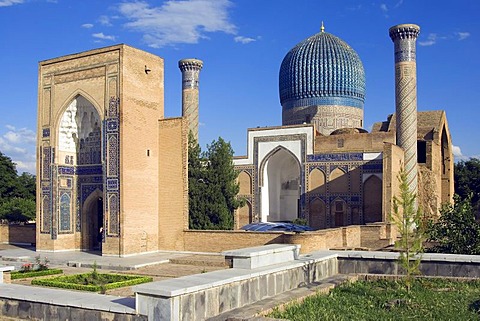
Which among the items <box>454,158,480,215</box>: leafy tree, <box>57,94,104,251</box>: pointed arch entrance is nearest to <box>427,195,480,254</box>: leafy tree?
<box>57,94,104,251</box>: pointed arch entrance

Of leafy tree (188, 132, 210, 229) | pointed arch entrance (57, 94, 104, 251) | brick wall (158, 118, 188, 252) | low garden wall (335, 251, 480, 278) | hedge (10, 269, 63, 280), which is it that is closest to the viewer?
low garden wall (335, 251, 480, 278)

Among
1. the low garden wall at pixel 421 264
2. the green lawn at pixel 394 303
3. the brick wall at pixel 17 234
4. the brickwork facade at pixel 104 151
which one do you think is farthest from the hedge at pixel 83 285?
the brick wall at pixel 17 234

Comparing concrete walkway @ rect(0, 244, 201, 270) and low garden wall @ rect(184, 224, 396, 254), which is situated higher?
low garden wall @ rect(184, 224, 396, 254)

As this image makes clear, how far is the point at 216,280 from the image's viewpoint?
19.9 feet

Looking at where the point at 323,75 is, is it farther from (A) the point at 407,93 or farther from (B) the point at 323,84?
(A) the point at 407,93

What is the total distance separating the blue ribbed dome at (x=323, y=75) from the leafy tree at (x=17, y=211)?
50.9 feet

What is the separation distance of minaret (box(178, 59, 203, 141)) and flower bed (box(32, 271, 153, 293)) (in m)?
19.3

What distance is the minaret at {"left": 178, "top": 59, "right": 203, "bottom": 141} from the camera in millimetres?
29203

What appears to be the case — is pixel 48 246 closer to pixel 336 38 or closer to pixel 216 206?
pixel 216 206

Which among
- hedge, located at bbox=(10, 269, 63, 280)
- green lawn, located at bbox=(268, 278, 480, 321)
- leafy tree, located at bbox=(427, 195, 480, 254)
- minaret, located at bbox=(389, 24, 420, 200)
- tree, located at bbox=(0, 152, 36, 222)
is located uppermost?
minaret, located at bbox=(389, 24, 420, 200)

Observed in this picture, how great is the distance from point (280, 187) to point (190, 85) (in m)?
7.42

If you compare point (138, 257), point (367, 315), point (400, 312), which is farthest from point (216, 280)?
point (138, 257)

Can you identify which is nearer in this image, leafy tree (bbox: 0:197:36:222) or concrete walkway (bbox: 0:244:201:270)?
concrete walkway (bbox: 0:244:201:270)

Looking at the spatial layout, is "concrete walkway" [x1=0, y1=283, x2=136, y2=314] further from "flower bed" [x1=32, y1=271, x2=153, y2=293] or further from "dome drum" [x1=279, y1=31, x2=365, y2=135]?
"dome drum" [x1=279, y1=31, x2=365, y2=135]
